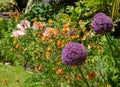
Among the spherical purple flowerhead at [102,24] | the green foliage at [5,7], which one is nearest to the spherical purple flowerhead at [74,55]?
the spherical purple flowerhead at [102,24]

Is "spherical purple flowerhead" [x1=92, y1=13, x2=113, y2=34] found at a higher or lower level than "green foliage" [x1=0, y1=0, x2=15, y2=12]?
higher

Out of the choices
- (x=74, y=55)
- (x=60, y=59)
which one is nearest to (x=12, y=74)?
(x=60, y=59)

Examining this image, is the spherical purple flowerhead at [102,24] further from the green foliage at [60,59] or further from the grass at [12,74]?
the grass at [12,74]

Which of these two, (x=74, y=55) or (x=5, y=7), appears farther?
(x=5, y=7)

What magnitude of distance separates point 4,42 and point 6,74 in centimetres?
92

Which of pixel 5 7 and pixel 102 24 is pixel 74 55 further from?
pixel 5 7

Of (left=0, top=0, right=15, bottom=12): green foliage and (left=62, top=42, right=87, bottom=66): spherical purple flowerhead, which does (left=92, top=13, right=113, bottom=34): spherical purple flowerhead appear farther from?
(left=0, top=0, right=15, bottom=12): green foliage

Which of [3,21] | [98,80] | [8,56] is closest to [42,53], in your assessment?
[98,80]

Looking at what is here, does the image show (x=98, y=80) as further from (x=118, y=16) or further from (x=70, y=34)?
(x=118, y=16)

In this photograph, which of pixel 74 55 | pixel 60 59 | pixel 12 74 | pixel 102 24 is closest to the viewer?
pixel 74 55

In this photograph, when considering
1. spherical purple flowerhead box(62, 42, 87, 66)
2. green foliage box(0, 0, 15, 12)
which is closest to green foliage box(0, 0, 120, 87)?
spherical purple flowerhead box(62, 42, 87, 66)

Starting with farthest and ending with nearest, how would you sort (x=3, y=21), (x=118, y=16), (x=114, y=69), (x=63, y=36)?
(x=3, y=21) → (x=118, y=16) → (x=63, y=36) → (x=114, y=69)

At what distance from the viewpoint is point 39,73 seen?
5.75 m

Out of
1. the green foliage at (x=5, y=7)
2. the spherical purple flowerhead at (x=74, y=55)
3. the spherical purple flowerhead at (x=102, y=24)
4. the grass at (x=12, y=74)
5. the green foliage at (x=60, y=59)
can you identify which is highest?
the spherical purple flowerhead at (x=102, y=24)
